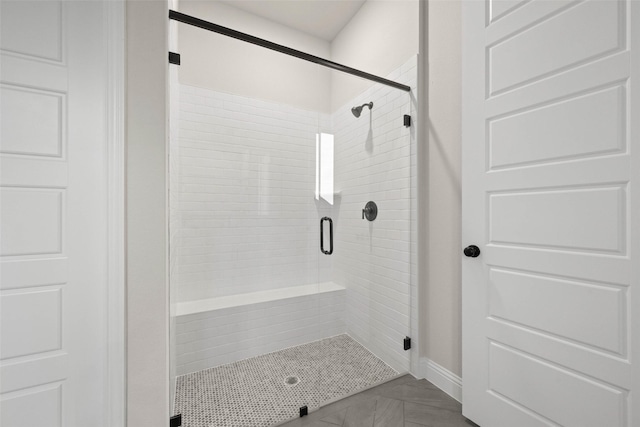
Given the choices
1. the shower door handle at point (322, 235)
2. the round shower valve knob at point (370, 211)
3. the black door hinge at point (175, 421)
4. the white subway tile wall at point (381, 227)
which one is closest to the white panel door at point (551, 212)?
the white subway tile wall at point (381, 227)

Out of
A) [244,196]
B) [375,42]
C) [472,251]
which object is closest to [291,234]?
[244,196]

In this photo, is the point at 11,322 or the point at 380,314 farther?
the point at 380,314

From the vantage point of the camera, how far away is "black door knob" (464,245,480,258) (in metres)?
1.44

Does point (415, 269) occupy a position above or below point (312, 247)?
below

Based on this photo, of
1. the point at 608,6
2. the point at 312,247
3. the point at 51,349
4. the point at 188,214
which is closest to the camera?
the point at 608,6

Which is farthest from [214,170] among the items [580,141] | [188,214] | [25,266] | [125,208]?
[580,141]

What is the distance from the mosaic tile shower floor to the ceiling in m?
2.82

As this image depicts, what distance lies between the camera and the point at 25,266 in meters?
1.05

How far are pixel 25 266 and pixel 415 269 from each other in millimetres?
1961

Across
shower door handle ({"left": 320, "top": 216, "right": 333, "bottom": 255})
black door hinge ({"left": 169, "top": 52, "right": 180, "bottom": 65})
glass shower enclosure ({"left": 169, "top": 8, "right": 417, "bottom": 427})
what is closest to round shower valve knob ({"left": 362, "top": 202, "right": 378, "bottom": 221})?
glass shower enclosure ({"left": 169, "top": 8, "right": 417, "bottom": 427})

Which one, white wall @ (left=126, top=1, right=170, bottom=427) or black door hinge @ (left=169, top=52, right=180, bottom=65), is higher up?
black door hinge @ (left=169, top=52, right=180, bottom=65)

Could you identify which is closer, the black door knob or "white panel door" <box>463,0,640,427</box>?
"white panel door" <box>463,0,640,427</box>

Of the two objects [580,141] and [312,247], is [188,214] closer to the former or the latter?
[312,247]

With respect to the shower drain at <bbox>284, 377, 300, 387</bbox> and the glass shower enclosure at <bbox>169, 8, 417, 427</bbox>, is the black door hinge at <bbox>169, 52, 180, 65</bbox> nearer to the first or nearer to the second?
the glass shower enclosure at <bbox>169, 8, 417, 427</bbox>
